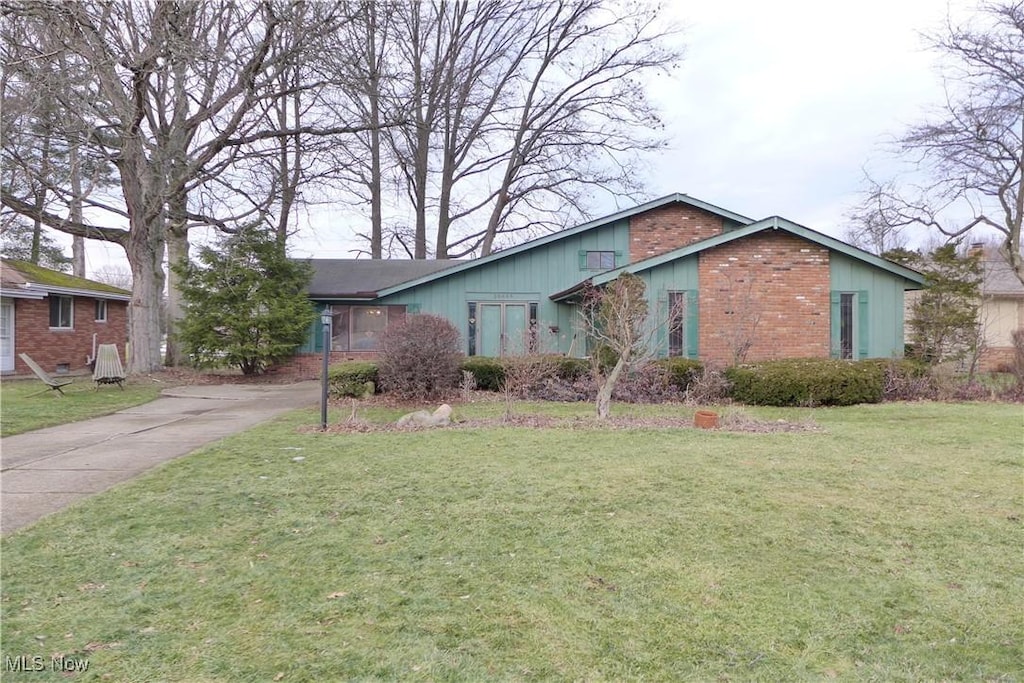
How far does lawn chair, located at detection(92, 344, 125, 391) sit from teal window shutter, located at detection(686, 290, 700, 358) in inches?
528

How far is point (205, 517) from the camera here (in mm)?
4312

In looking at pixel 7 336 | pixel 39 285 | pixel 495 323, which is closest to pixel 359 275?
pixel 495 323

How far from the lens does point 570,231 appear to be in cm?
1645

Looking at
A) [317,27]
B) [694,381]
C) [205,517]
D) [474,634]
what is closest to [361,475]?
[205,517]

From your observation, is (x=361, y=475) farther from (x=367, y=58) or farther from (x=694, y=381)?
(x=367, y=58)

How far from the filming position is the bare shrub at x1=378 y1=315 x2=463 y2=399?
10.9 metres

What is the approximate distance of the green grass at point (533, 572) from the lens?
259 cm

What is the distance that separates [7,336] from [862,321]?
23066 mm

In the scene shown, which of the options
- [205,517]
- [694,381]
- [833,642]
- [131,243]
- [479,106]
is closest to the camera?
[833,642]

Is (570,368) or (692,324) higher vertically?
(692,324)

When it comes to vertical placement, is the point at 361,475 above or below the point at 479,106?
below

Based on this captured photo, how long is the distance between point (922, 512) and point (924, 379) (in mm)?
8704

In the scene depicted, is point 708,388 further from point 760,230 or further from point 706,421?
point 760,230

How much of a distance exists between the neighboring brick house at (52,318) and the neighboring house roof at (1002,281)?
30.9m
